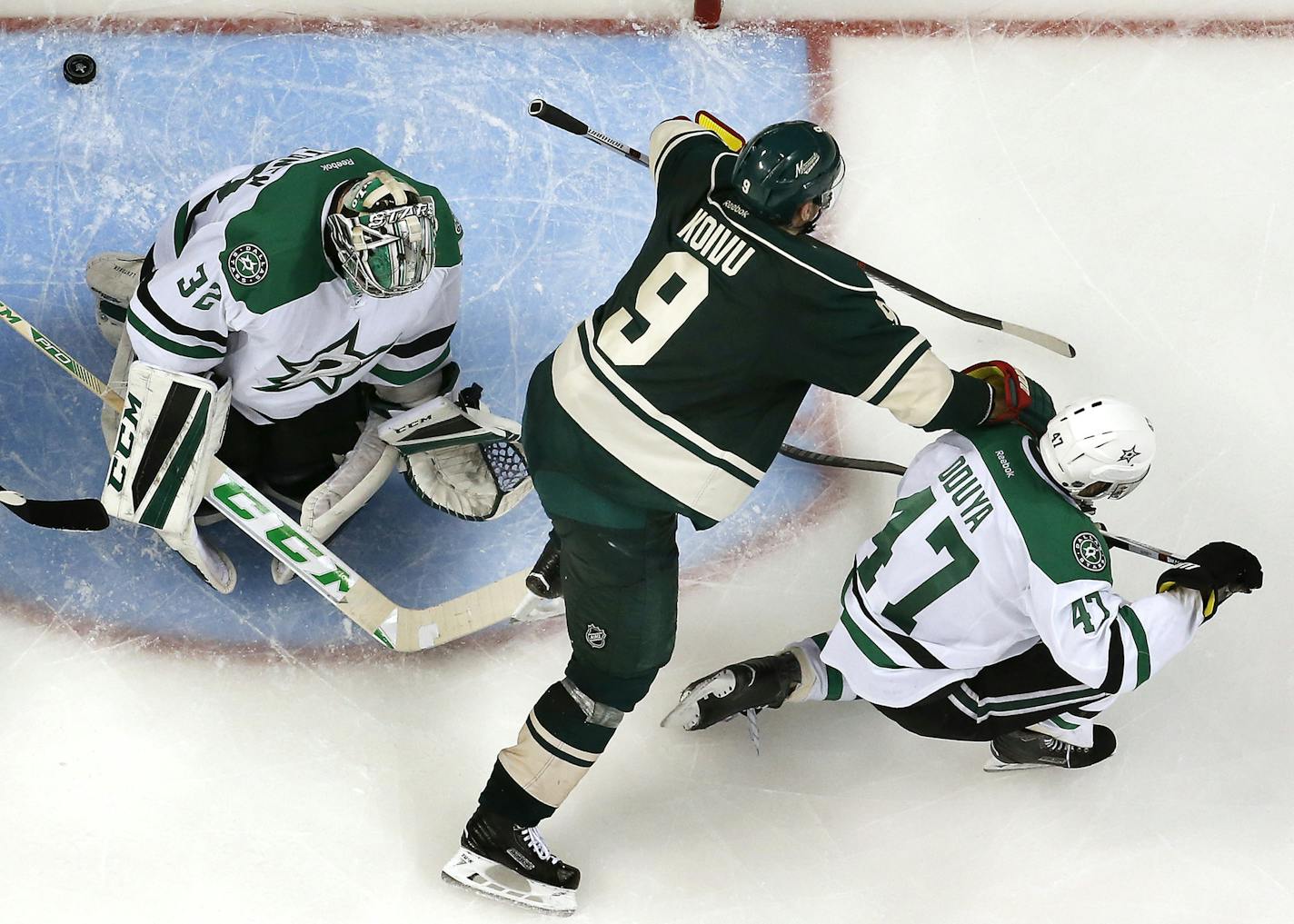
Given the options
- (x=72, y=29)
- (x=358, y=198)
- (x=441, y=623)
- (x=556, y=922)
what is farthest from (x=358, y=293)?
(x=72, y=29)

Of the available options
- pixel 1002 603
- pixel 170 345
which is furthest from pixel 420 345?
pixel 1002 603

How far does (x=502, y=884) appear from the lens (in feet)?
9.17

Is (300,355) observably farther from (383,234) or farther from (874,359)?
(874,359)

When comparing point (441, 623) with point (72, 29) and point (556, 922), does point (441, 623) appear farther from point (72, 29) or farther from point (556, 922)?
point (72, 29)

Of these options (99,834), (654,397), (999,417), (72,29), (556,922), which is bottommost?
(99,834)

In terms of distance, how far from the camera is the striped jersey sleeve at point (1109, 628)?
2332 mm

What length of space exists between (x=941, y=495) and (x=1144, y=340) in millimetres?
1348

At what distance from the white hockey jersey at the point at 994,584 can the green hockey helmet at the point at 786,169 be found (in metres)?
0.52

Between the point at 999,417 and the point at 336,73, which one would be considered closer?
the point at 999,417

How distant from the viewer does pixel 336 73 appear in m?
3.74

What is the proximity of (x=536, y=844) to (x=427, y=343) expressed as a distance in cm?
102

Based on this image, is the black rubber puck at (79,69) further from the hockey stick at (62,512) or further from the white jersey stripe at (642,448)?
the white jersey stripe at (642,448)

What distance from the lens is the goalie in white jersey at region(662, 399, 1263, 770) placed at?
7.62 ft

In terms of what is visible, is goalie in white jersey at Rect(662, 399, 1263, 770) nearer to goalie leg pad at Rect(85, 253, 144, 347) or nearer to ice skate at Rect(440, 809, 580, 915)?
ice skate at Rect(440, 809, 580, 915)
